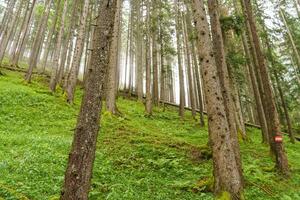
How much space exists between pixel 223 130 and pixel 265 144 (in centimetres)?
1102

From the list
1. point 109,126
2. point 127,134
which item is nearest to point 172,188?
point 127,134

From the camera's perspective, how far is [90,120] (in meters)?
4.58

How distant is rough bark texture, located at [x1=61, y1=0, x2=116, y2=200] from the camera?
13.9ft

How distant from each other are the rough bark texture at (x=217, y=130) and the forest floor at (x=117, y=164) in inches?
30.3

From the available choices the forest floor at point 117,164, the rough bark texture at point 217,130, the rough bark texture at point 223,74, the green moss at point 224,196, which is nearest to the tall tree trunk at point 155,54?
the forest floor at point 117,164

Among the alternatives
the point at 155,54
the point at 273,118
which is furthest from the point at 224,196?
the point at 155,54

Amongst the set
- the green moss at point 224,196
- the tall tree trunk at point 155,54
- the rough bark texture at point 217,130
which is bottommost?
the green moss at point 224,196

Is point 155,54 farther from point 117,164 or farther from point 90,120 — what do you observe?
point 90,120

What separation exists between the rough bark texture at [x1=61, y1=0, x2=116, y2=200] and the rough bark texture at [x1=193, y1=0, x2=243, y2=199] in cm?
279

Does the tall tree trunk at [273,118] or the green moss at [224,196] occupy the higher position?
the tall tree trunk at [273,118]

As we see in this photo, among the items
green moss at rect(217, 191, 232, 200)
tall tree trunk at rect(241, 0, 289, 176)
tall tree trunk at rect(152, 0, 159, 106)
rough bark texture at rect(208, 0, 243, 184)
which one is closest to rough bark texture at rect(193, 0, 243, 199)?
green moss at rect(217, 191, 232, 200)

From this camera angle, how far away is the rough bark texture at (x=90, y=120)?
4.24 metres

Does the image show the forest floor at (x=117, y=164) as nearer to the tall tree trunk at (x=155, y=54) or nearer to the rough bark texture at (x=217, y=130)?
the rough bark texture at (x=217, y=130)

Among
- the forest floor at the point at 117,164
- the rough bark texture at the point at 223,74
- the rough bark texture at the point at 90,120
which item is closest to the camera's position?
the rough bark texture at the point at 90,120
